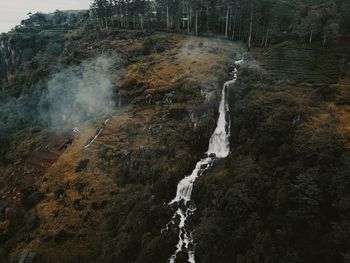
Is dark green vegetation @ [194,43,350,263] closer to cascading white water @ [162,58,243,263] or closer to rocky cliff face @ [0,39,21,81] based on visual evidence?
cascading white water @ [162,58,243,263]

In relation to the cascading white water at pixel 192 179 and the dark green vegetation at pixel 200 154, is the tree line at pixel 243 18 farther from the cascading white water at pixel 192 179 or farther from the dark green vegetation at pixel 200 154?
the cascading white water at pixel 192 179

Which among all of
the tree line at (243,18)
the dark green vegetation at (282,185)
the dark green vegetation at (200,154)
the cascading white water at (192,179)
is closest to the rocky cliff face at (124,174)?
the dark green vegetation at (200,154)

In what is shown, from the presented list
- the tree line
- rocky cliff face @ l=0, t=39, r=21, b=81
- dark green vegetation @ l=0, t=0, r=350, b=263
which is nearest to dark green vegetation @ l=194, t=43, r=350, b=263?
dark green vegetation @ l=0, t=0, r=350, b=263

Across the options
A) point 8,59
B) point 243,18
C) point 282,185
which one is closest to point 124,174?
point 282,185

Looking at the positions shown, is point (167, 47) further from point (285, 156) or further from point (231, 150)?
point (285, 156)

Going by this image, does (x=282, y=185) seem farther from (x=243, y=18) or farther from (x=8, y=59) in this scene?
(x=8, y=59)

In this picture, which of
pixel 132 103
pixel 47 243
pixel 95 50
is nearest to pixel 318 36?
pixel 132 103

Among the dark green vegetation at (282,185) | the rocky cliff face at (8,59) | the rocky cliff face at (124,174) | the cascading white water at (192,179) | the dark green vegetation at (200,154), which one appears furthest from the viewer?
the rocky cliff face at (8,59)
